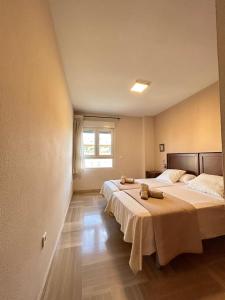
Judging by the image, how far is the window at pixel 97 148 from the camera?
4.82 metres

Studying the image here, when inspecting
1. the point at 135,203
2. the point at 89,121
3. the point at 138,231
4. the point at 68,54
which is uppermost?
the point at 68,54

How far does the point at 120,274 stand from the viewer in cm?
155

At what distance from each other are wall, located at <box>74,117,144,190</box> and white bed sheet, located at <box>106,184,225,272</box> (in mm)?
2518

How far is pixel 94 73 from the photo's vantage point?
253 cm

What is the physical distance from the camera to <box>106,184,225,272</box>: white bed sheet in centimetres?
153

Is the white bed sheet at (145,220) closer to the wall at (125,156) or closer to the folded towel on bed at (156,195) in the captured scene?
the folded towel on bed at (156,195)

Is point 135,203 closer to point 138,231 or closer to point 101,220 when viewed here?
point 138,231

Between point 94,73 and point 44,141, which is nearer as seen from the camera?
point 44,141

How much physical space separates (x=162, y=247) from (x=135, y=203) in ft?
1.86

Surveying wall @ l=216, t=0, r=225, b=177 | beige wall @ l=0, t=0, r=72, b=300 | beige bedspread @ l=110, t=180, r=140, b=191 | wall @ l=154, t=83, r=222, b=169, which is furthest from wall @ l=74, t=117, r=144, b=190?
wall @ l=216, t=0, r=225, b=177

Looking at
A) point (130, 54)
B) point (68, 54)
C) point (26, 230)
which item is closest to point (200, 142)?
point (130, 54)

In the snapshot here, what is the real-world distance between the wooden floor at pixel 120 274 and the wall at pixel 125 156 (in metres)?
2.60

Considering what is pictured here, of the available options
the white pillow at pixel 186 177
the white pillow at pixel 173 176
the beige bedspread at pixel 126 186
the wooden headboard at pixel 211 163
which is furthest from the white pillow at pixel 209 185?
the beige bedspread at pixel 126 186

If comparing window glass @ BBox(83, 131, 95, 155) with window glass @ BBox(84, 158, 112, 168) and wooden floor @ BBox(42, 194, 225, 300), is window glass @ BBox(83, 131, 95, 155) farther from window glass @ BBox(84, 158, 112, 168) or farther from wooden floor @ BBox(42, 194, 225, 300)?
wooden floor @ BBox(42, 194, 225, 300)
